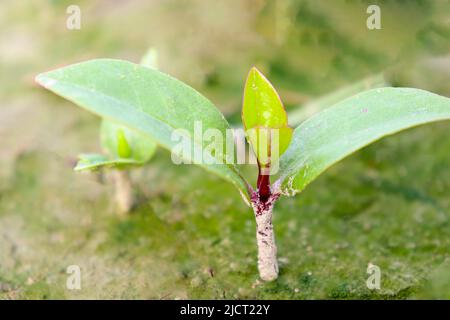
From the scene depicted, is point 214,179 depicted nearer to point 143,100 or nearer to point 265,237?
point 265,237

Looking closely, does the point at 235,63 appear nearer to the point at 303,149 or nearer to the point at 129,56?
the point at 129,56

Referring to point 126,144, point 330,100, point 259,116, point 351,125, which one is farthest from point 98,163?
point 330,100

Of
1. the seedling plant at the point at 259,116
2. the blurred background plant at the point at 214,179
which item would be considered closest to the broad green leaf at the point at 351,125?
the seedling plant at the point at 259,116

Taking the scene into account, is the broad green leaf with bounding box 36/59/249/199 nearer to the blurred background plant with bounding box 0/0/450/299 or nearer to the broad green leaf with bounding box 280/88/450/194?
the broad green leaf with bounding box 280/88/450/194

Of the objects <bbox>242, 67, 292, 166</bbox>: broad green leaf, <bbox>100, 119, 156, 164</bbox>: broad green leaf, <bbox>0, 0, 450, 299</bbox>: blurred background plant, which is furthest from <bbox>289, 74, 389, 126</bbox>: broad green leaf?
<bbox>242, 67, 292, 166</bbox>: broad green leaf

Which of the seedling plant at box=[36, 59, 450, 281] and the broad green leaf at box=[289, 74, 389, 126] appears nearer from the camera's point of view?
the seedling plant at box=[36, 59, 450, 281]

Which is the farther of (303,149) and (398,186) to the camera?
(398,186)

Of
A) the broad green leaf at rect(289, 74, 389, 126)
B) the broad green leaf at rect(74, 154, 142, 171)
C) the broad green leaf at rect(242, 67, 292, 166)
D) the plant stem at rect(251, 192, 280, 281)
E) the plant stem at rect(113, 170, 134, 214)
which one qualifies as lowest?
the plant stem at rect(251, 192, 280, 281)

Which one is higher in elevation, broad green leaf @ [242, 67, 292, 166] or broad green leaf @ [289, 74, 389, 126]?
broad green leaf @ [289, 74, 389, 126]

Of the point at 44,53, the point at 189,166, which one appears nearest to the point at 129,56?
the point at 44,53
